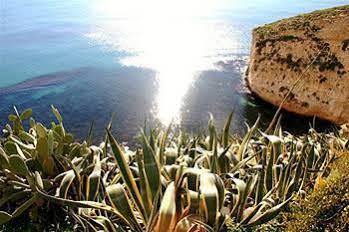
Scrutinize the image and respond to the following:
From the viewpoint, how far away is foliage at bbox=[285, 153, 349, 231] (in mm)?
3240

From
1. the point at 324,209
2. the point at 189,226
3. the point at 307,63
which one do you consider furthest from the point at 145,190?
the point at 307,63

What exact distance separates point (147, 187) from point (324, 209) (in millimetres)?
1423

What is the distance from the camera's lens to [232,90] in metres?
28.8

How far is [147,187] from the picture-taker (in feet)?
10.9

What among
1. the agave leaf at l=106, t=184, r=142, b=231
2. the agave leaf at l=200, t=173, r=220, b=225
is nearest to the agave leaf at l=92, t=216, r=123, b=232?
the agave leaf at l=106, t=184, r=142, b=231

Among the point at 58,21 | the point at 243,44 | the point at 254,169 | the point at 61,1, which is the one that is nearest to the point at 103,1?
the point at 61,1

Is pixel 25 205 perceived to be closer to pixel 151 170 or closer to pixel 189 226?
pixel 151 170

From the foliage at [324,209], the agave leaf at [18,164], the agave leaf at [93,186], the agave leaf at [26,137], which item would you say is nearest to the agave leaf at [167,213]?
the agave leaf at [93,186]

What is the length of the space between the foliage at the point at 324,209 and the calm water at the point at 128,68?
16.0 meters

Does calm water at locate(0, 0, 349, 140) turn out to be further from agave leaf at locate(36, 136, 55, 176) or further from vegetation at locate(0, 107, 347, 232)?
agave leaf at locate(36, 136, 55, 176)

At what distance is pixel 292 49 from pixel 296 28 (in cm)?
153

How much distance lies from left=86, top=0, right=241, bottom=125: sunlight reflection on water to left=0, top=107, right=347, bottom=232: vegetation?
49.2 ft

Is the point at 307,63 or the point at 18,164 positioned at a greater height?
the point at 18,164

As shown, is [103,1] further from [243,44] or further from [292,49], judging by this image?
[292,49]
